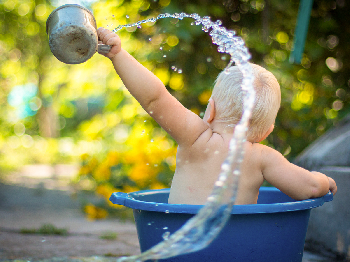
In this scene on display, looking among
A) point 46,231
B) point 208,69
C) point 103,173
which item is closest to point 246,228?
point 46,231

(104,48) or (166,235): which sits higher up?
(104,48)

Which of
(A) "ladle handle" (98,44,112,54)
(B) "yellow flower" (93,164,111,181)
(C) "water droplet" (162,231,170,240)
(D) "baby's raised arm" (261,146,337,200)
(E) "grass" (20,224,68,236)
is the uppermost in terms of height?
(A) "ladle handle" (98,44,112,54)

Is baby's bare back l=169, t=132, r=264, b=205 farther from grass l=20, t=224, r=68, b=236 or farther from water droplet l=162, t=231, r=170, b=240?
grass l=20, t=224, r=68, b=236

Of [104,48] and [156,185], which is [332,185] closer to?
[104,48]

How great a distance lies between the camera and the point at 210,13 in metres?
2.46

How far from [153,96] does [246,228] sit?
18.2 inches

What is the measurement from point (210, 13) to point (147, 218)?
184cm

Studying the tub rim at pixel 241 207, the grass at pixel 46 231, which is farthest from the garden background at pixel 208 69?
the tub rim at pixel 241 207

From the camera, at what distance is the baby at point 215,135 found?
1.03 meters

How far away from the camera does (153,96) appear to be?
1.02m

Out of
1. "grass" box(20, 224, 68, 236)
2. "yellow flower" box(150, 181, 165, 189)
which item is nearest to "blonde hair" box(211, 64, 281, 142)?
"grass" box(20, 224, 68, 236)

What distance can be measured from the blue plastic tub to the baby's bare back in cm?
15

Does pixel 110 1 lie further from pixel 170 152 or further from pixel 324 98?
pixel 324 98

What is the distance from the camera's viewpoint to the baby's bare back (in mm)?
1087
